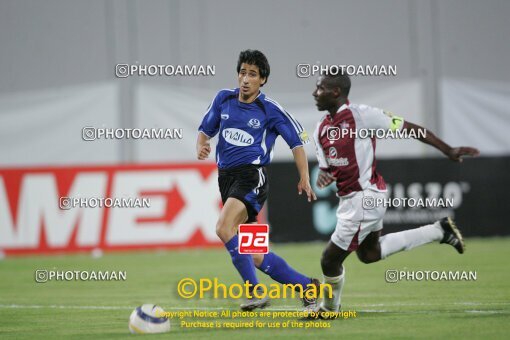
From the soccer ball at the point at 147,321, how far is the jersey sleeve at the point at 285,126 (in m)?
1.91

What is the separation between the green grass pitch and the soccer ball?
11 centimetres

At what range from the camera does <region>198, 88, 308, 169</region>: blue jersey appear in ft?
27.3

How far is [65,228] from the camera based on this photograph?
15.7 meters

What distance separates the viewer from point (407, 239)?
837 cm

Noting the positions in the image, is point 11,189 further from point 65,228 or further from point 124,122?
point 124,122

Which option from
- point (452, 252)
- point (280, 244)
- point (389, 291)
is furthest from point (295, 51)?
point (389, 291)

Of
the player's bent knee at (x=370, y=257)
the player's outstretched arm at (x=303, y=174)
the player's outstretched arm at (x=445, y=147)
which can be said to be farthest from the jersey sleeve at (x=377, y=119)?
the player's bent knee at (x=370, y=257)

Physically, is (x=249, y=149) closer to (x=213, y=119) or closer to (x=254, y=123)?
(x=254, y=123)

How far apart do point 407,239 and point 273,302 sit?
58.1 inches

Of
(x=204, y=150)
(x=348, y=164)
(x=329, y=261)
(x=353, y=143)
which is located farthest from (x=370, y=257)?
(x=204, y=150)

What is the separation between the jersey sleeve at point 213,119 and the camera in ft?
27.9

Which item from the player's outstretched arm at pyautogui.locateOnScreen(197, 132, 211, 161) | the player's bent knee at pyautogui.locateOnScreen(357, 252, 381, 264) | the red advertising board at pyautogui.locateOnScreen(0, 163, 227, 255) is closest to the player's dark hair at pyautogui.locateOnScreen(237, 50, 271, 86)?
the player's outstretched arm at pyautogui.locateOnScreen(197, 132, 211, 161)

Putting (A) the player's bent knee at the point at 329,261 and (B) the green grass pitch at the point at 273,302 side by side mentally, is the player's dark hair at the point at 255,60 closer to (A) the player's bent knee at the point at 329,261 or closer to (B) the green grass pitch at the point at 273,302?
→ (A) the player's bent knee at the point at 329,261

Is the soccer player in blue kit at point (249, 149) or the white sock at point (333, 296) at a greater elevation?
the soccer player in blue kit at point (249, 149)
